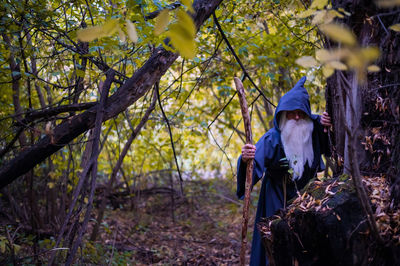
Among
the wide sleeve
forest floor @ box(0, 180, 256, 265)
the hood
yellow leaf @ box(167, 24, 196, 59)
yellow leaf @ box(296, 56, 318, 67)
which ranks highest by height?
the hood

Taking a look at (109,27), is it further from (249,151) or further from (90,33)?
(249,151)

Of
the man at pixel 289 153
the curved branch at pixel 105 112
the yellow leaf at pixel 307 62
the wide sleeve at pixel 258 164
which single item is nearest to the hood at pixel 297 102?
the man at pixel 289 153

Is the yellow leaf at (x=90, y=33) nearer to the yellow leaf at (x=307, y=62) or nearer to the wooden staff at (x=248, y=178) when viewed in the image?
the yellow leaf at (x=307, y=62)

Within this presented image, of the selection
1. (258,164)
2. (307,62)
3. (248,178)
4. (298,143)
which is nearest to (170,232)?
(258,164)

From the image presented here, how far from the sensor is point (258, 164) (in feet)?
10.1

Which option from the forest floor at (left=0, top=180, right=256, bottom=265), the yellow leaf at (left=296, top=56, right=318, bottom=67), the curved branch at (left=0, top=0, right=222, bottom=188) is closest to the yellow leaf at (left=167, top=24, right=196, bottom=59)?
the yellow leaf at (left=296, top=56, right=318, bottom=67)

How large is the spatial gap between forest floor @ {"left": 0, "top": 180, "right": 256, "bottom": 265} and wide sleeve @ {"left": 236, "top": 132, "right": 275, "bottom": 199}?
1548 millimetres

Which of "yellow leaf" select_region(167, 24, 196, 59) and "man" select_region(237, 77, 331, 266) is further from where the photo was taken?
"man" select_region(237, 77, 331, 266)

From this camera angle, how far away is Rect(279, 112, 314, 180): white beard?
3143 mm

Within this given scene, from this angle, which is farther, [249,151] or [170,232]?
[170,232]

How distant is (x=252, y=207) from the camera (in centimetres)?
712

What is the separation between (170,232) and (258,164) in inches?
147

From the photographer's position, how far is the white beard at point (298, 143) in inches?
124

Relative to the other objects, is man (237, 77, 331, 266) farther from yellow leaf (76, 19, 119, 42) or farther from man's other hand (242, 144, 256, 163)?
yellow leaf (76, 19, 119, 42)
